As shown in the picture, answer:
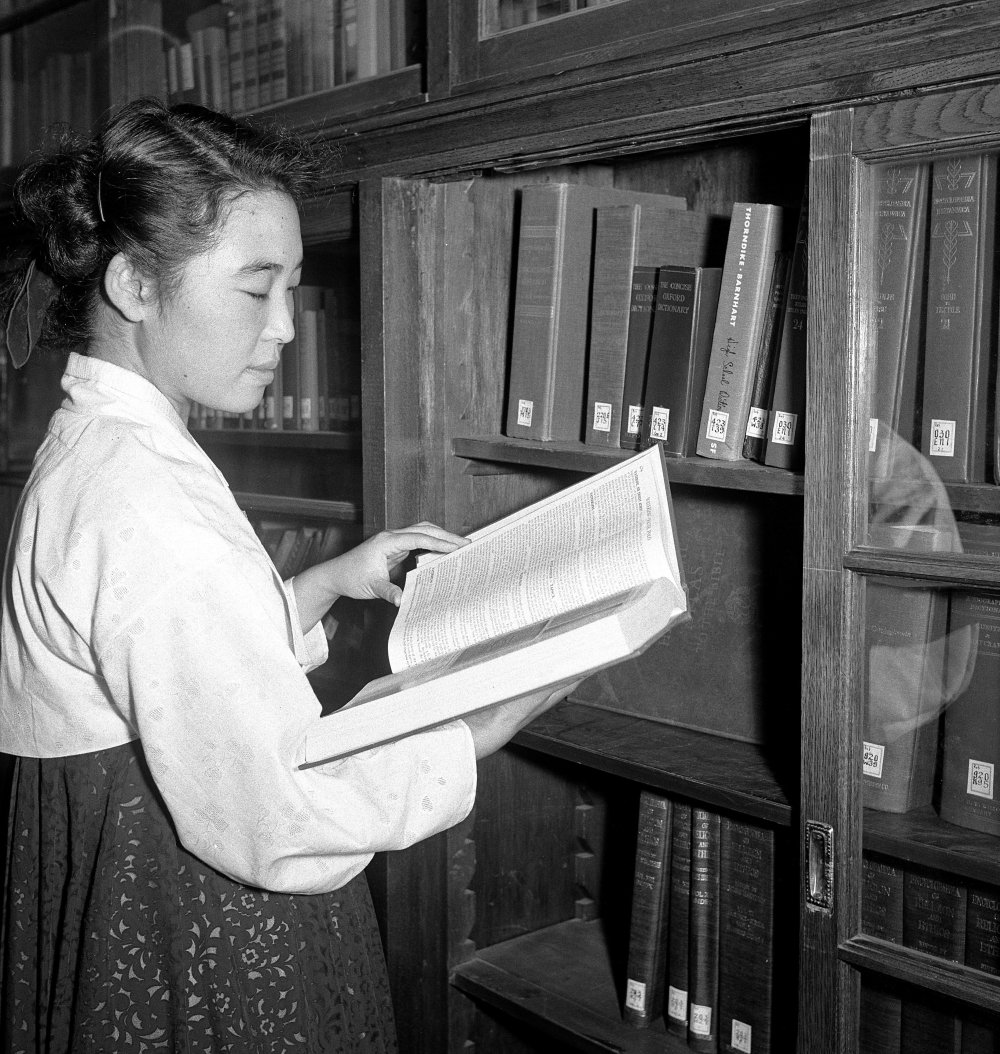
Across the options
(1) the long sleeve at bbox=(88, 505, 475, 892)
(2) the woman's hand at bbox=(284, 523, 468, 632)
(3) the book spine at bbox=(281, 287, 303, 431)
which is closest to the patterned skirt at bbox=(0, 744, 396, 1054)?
(1) the long sleeve at bbox=(88, 505, 475, 892)

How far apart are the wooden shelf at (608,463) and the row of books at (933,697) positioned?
14 cm

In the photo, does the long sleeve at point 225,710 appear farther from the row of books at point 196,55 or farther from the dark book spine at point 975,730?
the row of books at point 196,55

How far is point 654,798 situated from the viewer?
1399mm

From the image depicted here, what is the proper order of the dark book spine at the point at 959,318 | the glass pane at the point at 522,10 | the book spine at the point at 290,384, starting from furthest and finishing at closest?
the book spine at the point at 290,384 → the glass pane at the point at 522,10 → the dark book spine at the point at 959,318

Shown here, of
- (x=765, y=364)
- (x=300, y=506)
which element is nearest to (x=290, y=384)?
(x=300, y=506)

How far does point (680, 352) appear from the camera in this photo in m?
1.29

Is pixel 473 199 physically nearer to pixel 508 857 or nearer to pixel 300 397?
pixel 300 397

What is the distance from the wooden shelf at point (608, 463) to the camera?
115 centimetres

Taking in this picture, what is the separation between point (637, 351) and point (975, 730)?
22.5 inches

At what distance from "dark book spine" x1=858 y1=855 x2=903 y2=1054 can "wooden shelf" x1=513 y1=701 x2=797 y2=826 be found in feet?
0.33

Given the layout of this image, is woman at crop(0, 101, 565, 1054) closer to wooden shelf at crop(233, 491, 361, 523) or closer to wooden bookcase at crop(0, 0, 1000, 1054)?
wooden bookcase at crop(0, 0, 1000, 1054)

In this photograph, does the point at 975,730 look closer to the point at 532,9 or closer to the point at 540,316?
the point at 540,316

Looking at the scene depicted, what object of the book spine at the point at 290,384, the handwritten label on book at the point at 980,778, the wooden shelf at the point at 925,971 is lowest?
the wooden shelf at the point at 925,971

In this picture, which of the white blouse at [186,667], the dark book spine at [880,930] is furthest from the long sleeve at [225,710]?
the dark book spine at [880,930]
